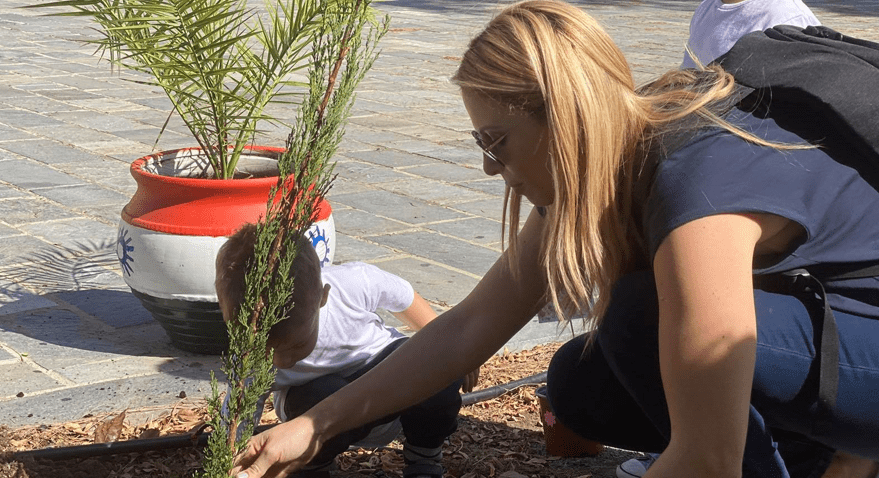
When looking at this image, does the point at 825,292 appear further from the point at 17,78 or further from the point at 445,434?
the point at 17,78

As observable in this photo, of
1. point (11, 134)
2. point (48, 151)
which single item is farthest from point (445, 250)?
point (11, 134)

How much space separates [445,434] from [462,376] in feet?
0.78

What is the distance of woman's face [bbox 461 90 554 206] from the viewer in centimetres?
196

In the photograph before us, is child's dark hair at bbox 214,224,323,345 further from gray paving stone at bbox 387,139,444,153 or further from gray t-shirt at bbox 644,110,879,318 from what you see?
gray paving stone at bbox 387,139,444,153

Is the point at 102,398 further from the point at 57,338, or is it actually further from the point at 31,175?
the point at 31,175

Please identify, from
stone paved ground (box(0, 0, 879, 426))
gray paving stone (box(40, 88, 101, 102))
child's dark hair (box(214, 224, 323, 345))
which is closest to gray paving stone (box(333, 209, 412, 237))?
stone paved ground (box(0, 0, 879, 426))

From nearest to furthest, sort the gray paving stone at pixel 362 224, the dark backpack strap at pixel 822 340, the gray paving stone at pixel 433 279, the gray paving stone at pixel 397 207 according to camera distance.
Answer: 1. the dark backpack strap at pixel 822 340
2. the gray paving stone at pixel 433 279
3. the gray paving stone at pixel 362 224
4. the gray paving stone at pixel 397 207

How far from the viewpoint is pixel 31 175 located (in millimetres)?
6129

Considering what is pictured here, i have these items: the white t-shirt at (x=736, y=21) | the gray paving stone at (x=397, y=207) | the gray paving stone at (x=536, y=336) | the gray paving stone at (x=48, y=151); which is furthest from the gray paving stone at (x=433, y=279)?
the gray paving stone at (x=48, y=151)

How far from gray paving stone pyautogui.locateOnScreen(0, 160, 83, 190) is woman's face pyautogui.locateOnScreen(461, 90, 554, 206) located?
4.45 meters

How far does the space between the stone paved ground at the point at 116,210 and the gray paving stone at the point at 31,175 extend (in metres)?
0.01

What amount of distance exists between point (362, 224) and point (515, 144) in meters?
3.36

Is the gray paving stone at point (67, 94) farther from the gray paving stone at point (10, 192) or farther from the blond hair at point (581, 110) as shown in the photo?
the blond hair at point (581, 110)

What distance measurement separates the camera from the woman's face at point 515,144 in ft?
6.42
